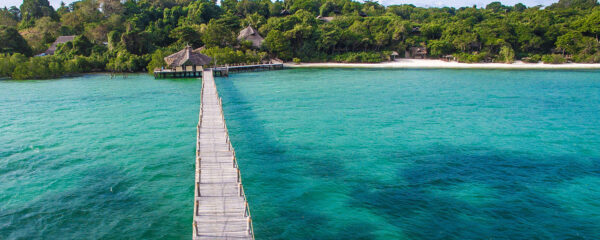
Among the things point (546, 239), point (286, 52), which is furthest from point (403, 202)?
point (286, 52)

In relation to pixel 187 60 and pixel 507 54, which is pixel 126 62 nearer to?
pixel 187 60

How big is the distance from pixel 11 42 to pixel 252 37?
36.8m

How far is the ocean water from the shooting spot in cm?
1355

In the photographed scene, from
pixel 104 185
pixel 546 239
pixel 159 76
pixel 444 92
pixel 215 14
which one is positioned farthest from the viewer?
pixel 215 14

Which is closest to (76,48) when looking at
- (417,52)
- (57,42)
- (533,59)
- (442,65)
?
(57,42)

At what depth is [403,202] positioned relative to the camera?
14977 millimetres

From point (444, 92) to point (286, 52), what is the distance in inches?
1349

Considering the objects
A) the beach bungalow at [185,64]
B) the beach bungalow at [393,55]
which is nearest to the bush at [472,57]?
the beach bungalow at [393,55]

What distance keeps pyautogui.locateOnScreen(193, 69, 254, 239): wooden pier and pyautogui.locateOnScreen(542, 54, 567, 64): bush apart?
2488 inches

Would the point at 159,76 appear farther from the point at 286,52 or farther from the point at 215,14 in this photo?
the point at 215,14

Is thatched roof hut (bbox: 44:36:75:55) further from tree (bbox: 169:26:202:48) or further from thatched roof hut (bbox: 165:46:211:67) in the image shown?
thatched roof hut (bbox: 165:46:211:67)

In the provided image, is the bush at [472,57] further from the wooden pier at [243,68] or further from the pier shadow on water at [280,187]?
the pier shadow on water at [280,187]

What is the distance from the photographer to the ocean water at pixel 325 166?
13555 millimetres

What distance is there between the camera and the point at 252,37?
69188mm
